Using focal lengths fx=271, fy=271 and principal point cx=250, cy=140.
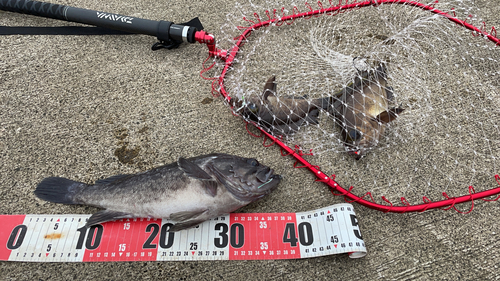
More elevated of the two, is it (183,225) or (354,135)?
(354,135)

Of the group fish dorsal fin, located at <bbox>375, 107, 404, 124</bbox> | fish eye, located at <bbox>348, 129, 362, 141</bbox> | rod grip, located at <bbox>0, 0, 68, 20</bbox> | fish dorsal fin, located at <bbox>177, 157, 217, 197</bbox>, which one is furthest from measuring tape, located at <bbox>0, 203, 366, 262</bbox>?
rod grip, located at <bbox>0, 0, 68, 20</bbox>

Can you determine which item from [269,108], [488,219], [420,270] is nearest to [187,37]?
[269,108]

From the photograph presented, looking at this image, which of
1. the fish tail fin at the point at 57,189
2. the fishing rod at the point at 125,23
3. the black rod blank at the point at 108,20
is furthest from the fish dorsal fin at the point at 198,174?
the black rod blank at the point at 108,20

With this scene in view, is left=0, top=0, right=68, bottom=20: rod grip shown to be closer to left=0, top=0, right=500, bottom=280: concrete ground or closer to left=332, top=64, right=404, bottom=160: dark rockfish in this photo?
left=0, top=0, right=500, bottom=280: concrete ground

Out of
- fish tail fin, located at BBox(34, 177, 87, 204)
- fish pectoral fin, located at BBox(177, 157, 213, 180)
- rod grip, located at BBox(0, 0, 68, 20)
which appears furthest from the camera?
rod grip, located at BBox(0, 0, 68, 20)

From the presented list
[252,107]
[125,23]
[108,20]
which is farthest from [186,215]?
[108,20]

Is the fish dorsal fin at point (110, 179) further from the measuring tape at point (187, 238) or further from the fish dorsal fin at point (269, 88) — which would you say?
the fish dorsal fin at point (269, 88)

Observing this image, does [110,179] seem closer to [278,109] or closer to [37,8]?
[278,109]
